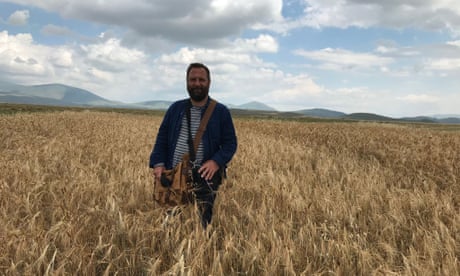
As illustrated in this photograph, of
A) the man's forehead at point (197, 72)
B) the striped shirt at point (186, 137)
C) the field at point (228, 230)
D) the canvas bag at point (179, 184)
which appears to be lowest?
the field at point (228, 230)

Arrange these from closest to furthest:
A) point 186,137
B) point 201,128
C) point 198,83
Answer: point 198,83
point 201,128
point 186,137

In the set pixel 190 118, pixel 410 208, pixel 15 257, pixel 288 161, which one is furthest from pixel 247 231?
pixel 288 161

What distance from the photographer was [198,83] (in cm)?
402

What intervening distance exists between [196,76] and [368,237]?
265 cm

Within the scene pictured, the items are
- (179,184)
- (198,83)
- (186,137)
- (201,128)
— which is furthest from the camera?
(186,137)

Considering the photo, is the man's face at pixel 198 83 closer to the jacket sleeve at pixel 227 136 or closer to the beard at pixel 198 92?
the beard at pixel 198 92

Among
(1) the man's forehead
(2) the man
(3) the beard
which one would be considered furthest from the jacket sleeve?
(1) the man's forehead

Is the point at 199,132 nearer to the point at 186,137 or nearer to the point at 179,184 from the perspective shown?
the point at 186,137

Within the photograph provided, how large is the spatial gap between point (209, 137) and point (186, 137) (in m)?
0.29

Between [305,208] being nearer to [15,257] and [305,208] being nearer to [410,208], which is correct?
[410,208]

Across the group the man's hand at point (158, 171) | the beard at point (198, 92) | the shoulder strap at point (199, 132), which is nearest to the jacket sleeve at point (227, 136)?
the shoulder strap at point (199, 132)

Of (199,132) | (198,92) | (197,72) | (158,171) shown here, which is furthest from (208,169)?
(197,72)

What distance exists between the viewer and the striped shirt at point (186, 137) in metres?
4.25

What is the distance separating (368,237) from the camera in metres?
3.93
